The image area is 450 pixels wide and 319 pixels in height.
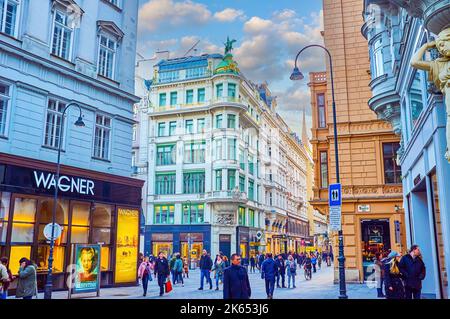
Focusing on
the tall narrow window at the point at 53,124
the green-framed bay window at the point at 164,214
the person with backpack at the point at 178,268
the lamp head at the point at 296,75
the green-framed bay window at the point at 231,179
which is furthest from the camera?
the green-framed bay window at the point at 164,214

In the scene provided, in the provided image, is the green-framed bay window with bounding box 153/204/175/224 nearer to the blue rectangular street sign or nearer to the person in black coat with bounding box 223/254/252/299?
the blue rectangular street sign

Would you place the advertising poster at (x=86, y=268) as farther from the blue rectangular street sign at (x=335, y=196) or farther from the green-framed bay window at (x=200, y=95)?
the green-framed bay window at (x=200, y=95)

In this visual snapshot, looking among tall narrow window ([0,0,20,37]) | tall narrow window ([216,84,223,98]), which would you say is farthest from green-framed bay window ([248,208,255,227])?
tall narrow window ([0,0,20,37])

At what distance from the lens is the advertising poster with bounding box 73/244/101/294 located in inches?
579

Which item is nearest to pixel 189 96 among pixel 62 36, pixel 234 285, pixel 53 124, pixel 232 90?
pixel 232 90

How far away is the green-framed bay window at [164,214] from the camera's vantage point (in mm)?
42719

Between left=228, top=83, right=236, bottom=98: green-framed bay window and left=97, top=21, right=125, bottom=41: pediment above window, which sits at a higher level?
left=228, top=83, right=236, bottom=98: green-framed bay window

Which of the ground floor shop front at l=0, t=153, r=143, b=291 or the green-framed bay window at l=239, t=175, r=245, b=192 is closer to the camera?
the ground floor shop front at l=0, t=153, r=143, b=291

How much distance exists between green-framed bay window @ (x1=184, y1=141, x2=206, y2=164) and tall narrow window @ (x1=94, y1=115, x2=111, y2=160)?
848 inches

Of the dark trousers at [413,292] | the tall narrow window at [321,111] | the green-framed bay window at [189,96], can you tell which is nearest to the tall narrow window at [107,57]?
the tall narrow window at [321,111]

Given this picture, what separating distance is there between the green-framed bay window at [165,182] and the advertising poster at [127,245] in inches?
825

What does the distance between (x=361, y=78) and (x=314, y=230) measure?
6192 cm

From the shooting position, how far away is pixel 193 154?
42.6 m

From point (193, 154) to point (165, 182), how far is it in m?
3.92
